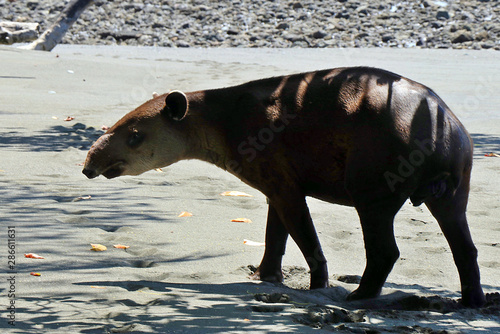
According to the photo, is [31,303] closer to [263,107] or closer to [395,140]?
[263,107]

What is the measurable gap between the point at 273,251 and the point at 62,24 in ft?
52.6

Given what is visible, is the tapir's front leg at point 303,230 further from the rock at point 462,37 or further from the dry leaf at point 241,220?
the rock at point 462,37

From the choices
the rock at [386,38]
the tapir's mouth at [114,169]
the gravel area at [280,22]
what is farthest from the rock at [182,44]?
the tapir's mouth at [114,169]

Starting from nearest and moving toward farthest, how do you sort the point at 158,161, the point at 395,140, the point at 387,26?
the point at 395,140, the point at 158,161, the point at 387,26

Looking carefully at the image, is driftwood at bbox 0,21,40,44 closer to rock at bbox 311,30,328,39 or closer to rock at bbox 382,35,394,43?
rock at bbox 311,30,328,39

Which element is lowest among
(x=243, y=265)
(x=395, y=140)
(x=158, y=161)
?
(x=243, y=265)

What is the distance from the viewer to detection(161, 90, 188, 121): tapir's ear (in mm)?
5762


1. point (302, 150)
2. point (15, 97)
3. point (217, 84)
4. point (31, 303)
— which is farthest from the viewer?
point (217, 84)

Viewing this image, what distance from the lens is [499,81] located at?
17.9 m

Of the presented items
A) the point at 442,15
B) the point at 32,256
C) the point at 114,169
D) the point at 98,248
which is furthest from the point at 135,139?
the point at 442,15

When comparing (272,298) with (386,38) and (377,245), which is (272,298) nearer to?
(377,245)

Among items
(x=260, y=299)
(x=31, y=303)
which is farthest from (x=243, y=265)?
(x=31, y=303)

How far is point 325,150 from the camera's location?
534cm

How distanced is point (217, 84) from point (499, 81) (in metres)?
6.50
